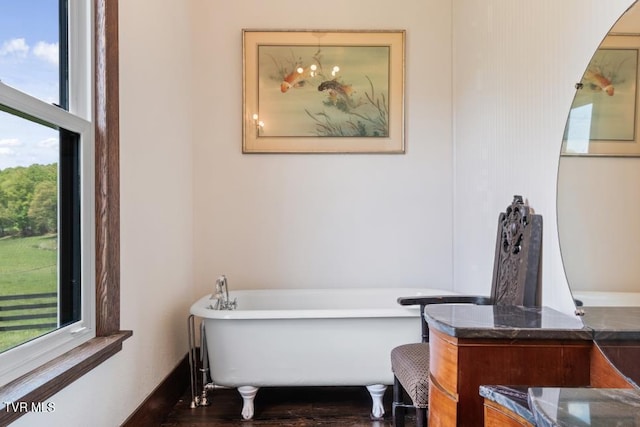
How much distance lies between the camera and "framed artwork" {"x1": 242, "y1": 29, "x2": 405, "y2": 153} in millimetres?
2904

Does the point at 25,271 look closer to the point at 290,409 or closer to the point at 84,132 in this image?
the point at 84,132

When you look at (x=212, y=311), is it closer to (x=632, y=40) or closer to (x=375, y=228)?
(x=375, y=228)

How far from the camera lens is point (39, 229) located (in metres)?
1.40

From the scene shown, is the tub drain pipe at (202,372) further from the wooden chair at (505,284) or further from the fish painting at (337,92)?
the fish painting at (337,92)

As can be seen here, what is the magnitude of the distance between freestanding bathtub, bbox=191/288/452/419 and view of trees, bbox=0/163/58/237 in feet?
3.07

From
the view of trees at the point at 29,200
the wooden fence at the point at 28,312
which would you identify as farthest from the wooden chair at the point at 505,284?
the view of trees at the point at 29,200

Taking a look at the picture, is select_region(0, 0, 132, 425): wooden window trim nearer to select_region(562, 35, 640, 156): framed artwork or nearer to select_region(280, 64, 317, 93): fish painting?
select_region(280, 64, 317, 93): fish painting

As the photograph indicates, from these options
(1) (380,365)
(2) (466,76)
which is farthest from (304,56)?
(1) (380,365)

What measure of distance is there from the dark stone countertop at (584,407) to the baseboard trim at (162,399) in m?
1.64

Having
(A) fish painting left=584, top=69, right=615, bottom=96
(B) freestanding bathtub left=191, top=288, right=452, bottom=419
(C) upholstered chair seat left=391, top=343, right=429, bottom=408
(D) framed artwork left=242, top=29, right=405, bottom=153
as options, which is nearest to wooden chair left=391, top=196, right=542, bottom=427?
(C) upholstered chair seat left=391, top=343, right=429, bottom=408

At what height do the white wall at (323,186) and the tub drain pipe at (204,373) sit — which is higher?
the white wall at (323,186)

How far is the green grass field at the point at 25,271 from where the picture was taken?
4.05 ft

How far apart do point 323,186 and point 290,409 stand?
1400mm

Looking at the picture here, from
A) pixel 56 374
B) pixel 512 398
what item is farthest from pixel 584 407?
pixel 56 374
